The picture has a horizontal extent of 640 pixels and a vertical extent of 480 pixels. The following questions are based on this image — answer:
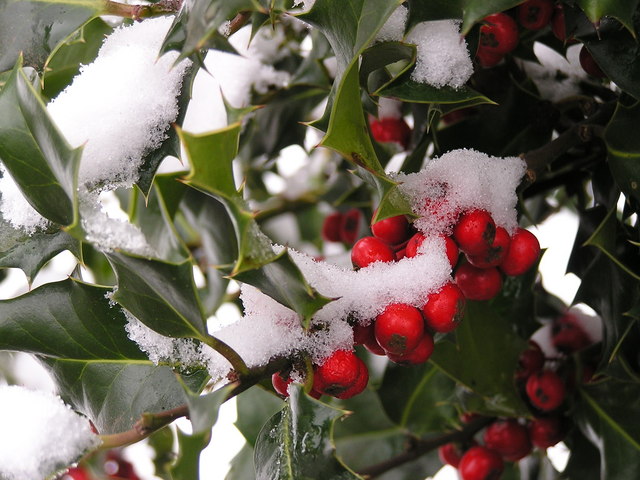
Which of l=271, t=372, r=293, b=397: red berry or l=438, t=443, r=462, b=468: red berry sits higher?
l=271, t=372, r=293, b=397: red berry

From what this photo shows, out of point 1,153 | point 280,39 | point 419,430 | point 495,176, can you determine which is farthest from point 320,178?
point 1,153

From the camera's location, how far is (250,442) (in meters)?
1.00

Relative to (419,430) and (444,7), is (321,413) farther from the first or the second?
(419,430)

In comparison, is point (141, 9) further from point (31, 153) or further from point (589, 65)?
point (589, 65)

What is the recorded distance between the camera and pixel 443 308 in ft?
2.10

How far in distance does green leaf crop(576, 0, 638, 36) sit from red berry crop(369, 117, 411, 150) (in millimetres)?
397

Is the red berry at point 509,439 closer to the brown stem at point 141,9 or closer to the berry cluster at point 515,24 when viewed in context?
the berry cluster at point 515,24

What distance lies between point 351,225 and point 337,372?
71 cm

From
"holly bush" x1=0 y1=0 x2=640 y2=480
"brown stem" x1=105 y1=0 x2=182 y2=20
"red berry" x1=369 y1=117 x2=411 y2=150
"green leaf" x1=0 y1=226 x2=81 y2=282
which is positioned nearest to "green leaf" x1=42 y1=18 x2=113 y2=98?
"holly bush" x1=0 y1=0 x2=640 y2=480

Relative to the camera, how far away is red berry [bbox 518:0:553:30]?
0.77 m

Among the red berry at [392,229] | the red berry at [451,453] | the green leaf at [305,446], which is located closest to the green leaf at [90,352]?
Result: the green leaf at [305,446]

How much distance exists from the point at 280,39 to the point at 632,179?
2.00ft

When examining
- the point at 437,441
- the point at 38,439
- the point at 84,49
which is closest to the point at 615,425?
the point at 437,441

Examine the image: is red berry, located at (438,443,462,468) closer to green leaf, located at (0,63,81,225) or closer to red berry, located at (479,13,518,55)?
red berry, located at (479,13,518,55)
